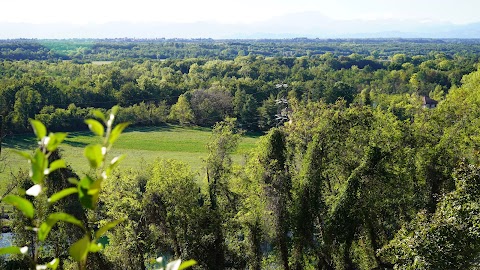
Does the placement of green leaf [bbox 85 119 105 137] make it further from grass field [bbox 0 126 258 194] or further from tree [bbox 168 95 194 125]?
tree [bbox 168 95 194 125]

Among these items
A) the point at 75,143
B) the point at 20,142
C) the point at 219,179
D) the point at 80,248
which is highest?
the point at 80,248

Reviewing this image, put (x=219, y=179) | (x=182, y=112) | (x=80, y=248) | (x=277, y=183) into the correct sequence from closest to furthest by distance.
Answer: (x=80, y=248), (x=277, y=183), (x=219, y=179), (x=182, y=112)

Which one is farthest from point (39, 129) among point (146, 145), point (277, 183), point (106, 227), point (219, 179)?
point (146, 145)

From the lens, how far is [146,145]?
53.5m

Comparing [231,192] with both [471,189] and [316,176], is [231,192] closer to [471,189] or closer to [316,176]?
[316,176]

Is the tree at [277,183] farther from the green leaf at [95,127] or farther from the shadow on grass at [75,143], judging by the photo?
the shadow on grass at [75,143]

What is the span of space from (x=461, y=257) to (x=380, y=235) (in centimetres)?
813

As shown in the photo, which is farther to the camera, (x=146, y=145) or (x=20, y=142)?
(x=146, y=145)

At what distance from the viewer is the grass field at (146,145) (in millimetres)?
46375

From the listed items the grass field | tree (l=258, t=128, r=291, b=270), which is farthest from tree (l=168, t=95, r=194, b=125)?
tree (l=258, t=128, r=291, b=270)

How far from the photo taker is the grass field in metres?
46.4

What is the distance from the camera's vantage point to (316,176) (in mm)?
18109

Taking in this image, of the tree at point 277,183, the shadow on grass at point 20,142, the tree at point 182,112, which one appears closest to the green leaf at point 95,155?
the tree at point 277,183

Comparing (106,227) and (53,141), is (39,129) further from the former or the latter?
(106,227)
